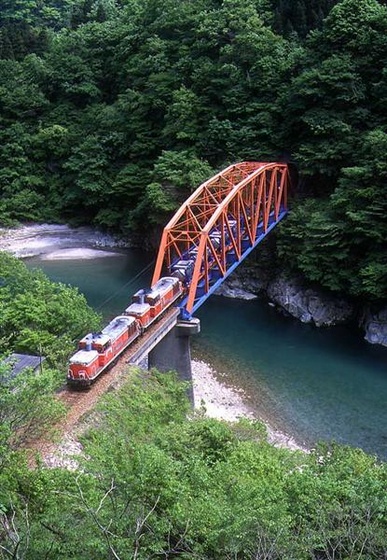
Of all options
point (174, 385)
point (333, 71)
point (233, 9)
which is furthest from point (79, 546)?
point (233, 9)

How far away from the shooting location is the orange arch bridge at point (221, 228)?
85.3 feet

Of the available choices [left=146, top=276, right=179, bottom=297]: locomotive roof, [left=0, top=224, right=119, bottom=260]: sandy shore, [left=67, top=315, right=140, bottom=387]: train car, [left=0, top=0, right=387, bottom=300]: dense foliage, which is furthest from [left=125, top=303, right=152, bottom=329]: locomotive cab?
[left=0, top=224, right=119, bottom=260]: sandy shore

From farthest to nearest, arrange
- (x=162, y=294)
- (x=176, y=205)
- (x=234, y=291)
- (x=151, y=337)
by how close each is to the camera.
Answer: (x=176, y=205)
(x=234, y=291)
(x=162, y=294)
(x=151, y=337)

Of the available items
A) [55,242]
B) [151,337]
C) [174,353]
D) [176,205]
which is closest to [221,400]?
[174,353]

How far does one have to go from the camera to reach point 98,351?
18.6 metres

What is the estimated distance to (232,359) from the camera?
28156 mm

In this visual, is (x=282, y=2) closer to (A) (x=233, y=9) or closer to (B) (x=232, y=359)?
(A) (x=233, y=9)

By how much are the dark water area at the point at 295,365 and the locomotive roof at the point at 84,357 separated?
834cm

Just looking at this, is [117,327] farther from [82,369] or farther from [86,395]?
[86,395]

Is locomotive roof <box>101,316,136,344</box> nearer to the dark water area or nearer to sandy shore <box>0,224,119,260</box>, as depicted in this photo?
the dark water area

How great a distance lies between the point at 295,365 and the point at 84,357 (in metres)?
12.8

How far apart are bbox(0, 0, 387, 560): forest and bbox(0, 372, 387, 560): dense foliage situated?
40 mm

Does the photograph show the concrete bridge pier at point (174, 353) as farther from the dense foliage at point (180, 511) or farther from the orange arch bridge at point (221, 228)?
the dense foliage at point (180, 511)

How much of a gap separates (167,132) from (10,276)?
20971 millimetres
